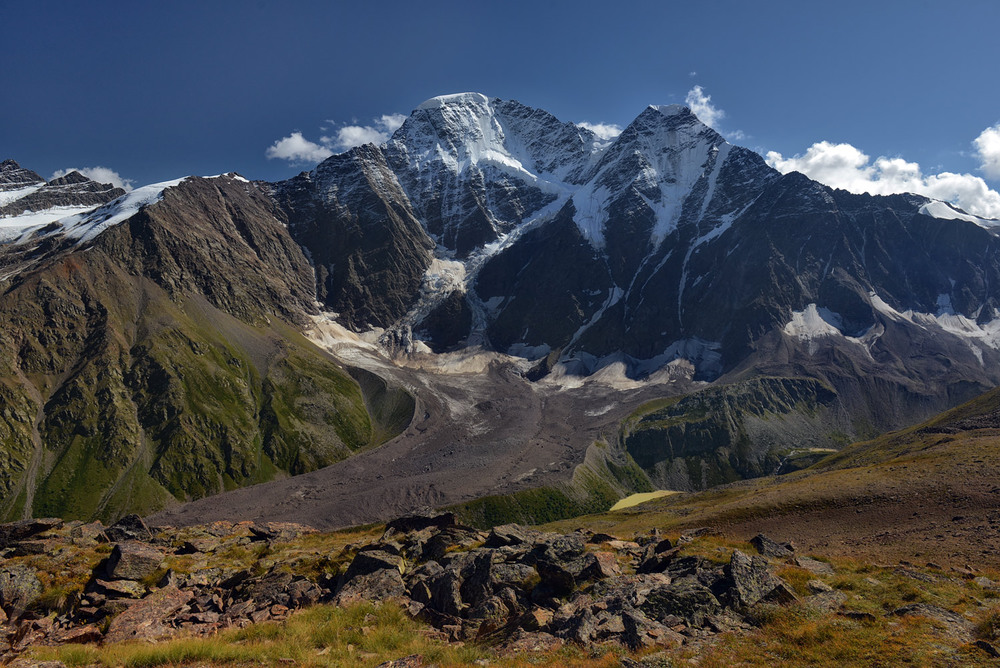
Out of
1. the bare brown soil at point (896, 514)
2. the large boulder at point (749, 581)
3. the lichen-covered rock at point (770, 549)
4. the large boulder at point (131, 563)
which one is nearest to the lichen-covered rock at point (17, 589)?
the large boulder at point (131, 563)

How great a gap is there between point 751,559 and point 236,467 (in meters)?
172

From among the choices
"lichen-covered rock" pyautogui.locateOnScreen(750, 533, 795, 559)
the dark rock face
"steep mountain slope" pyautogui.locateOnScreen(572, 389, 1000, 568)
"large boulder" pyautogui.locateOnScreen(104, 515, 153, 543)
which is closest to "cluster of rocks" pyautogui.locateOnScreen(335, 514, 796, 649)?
"lichen-covered rock" pyautogui.locateOnScreen(750, 533, 795, 559)

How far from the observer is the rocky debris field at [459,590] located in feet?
68.7

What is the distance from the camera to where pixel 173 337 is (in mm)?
195125

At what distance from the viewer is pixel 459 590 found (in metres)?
25.4

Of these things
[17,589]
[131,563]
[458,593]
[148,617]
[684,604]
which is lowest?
[684,604]

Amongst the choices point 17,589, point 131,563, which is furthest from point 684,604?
point 17,589

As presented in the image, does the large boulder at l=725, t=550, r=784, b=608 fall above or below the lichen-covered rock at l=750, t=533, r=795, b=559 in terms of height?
above

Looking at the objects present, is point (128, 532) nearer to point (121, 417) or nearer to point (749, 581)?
point (749, 581)

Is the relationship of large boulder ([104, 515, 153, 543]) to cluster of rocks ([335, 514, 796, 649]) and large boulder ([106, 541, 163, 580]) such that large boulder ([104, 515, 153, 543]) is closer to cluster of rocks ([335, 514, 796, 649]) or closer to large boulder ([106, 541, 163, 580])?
large boulder ([106, 541, 163, 580])

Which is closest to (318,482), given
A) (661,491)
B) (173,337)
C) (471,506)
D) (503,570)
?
(471,506)

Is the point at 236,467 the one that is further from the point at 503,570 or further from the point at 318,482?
the point at 503,570

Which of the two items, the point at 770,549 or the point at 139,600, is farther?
the point at 770,549

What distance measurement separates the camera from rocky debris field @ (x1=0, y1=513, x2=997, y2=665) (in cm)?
2095
